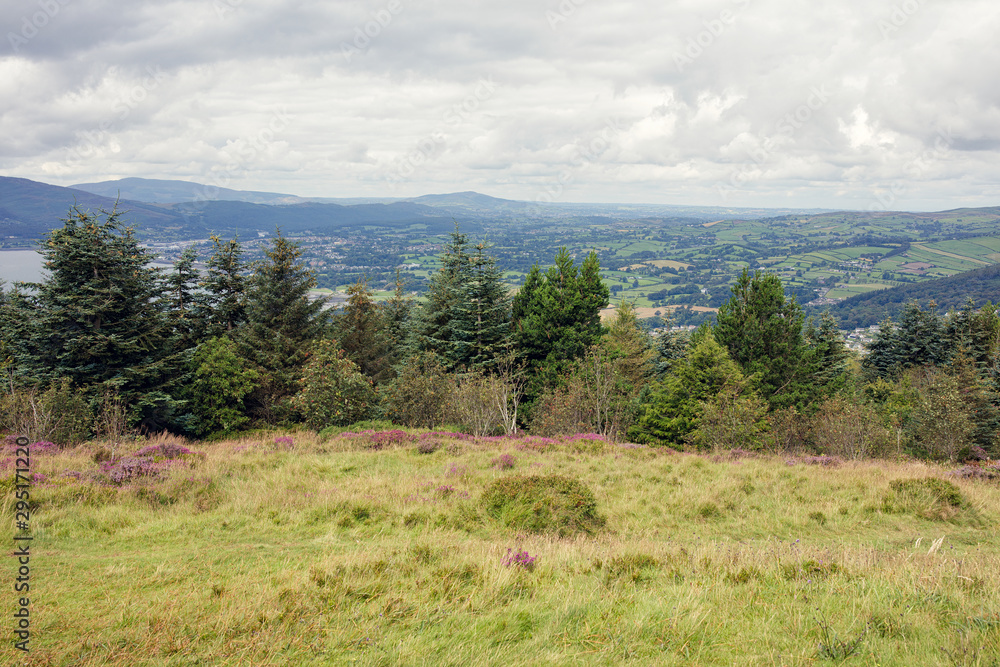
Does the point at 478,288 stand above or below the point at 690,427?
above

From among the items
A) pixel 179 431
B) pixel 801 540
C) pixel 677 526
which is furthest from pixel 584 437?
pixel 179 431

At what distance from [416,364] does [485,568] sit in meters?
16.3

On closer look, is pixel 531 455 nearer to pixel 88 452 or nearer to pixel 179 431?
pixel 88 452

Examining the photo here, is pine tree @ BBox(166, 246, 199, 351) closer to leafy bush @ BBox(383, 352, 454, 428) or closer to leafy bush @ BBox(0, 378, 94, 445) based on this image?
leafy bush @ BBox(0, 378, 94, 445)

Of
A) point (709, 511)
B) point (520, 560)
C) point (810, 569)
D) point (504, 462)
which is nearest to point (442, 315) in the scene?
point (504, 462)

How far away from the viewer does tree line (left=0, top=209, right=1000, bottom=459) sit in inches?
813

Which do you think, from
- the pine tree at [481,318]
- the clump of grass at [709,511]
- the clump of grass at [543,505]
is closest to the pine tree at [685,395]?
the pine tree at [481,318]

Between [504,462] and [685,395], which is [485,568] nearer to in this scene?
[504,462]

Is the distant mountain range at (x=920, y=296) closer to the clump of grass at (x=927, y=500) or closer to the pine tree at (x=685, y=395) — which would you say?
the pine tree at (x=685, y=395)

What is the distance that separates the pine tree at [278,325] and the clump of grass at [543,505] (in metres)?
21.5

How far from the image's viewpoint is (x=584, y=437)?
59.7ft

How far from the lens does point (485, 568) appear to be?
643 centimetres

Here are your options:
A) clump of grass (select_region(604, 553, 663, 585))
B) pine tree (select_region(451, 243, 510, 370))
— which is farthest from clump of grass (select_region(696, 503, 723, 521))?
pine tree (select_region(451, 243, 510, 370))

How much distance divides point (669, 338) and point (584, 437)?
36797mm
